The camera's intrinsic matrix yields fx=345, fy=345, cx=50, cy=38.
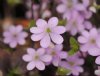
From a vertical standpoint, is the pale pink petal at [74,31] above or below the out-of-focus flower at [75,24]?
below

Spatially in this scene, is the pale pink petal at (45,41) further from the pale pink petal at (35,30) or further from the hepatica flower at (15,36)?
the hepatica flower at (15,36)

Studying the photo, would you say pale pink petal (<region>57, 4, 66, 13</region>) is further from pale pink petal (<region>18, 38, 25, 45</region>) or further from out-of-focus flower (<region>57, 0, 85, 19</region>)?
pale pink petal (<region>18, 38, 25, 45</region>)

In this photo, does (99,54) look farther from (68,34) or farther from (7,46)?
(7,46)

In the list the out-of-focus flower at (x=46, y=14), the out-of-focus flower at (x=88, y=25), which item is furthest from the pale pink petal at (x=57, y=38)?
the out-of-focus flower at (x=46, y=14)

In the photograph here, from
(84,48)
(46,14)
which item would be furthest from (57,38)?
(46,14)

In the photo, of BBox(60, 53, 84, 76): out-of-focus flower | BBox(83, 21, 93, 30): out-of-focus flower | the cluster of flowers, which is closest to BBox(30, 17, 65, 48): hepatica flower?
the cluster of flowers

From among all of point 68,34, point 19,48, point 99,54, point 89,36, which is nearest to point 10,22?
point 19,48
